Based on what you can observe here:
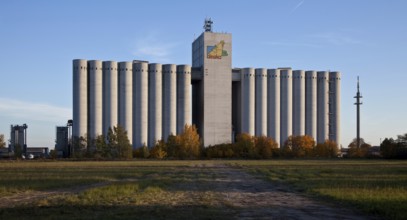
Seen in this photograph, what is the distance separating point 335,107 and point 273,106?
17133mm

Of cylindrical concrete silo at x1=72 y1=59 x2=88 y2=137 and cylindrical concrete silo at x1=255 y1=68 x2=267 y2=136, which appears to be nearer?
cylindrical concrete silo at x1=72 y1=59 x2=88 y2=137

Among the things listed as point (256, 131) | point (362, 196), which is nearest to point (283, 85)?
point (256, 131)

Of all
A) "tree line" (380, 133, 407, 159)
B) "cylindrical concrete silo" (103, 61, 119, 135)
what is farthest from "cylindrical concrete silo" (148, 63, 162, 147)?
"tree line" (380, 133, 407, 159)

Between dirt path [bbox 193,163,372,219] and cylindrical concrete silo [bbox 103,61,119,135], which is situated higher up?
cylindrical concrete silo [bbox 103,61,119,135]

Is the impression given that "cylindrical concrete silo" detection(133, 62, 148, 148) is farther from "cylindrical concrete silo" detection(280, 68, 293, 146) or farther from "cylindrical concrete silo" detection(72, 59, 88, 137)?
"cylindrical concrete silo" detection(280, 68, 293, 146)

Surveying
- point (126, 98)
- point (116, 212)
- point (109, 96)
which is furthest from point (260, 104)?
point (116, 212)

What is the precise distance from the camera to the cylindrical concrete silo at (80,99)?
116 metres

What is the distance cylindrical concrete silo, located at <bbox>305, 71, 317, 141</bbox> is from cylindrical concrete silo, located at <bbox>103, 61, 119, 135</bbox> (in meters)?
48.1

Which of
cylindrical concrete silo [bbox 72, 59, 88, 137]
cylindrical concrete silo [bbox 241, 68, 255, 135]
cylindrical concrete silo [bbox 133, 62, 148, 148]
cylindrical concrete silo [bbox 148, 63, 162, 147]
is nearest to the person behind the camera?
cylindrical concrete silo [bbox 72, 59, 88, 137]

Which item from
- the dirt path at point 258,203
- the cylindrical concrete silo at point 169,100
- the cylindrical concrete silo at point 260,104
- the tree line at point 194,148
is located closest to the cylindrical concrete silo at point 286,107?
the tree line at point 194,148

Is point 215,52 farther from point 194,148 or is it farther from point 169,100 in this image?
point 194,148

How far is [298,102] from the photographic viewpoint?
133000mm

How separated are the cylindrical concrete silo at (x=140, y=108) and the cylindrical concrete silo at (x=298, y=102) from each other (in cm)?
3769

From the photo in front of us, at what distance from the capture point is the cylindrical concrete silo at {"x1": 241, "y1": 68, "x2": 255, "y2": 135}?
128 meters
